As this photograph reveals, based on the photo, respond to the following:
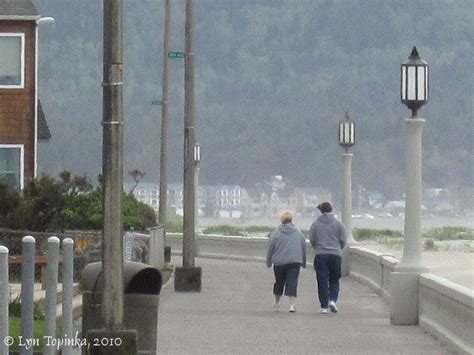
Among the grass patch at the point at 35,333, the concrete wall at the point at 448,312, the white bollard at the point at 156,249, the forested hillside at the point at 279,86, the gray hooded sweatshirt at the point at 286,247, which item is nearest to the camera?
the grass patch at the point at 35,333

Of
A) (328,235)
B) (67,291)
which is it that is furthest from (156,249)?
(67,291)

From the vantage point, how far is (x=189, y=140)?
3362 cm

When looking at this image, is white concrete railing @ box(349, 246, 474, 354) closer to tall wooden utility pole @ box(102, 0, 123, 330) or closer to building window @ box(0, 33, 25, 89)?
tall wooden utility pole @ box(102, 0, 123, 330)

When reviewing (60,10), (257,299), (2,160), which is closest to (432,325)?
(257,299)

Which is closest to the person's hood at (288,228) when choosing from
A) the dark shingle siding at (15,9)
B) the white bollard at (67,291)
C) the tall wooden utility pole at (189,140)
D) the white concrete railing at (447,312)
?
the white concrete railing at (447,312)

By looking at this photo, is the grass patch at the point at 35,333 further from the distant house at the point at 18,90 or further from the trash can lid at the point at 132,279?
the distant house at the point at 18,90

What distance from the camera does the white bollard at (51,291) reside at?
1459cm

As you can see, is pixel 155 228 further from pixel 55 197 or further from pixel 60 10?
pixel 60 10

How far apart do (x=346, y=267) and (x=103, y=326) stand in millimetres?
24085

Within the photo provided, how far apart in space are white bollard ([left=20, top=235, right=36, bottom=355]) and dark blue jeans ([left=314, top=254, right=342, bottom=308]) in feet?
40.9

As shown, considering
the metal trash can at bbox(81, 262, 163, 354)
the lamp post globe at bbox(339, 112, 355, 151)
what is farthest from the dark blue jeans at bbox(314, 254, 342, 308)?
the lamp post globe at bbox(339, 112, 355, 151)

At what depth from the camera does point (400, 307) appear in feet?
76.3

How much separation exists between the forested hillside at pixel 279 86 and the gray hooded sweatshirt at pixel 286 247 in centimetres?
7579

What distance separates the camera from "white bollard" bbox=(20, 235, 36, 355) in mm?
14023
